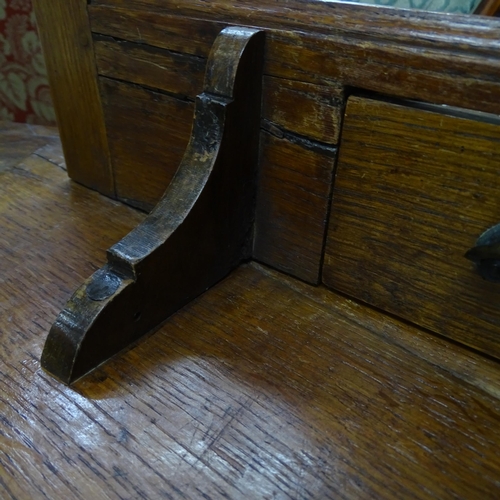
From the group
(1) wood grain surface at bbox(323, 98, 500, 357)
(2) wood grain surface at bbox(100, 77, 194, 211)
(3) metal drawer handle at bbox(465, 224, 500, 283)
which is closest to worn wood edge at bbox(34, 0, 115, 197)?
(2) wood grain surface at bbox(100, 77, 194, 211)

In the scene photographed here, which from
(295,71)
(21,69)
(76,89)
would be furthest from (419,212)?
(21,69)

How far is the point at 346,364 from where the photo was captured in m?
0.56

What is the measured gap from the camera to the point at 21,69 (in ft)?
4.15

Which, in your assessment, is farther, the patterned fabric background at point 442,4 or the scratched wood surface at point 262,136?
the patterned fabric background at point 442,4

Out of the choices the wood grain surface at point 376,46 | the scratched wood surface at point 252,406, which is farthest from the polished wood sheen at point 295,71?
the scratched wood surface at point 252,406

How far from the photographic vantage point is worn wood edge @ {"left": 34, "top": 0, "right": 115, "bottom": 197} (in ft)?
2.55

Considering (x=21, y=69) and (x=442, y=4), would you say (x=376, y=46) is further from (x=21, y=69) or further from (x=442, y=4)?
(x=21, y=69)

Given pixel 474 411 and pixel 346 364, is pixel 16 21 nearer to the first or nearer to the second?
pixel 346 364

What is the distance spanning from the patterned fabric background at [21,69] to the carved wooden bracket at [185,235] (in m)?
0.85

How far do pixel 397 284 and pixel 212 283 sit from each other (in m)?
0.24

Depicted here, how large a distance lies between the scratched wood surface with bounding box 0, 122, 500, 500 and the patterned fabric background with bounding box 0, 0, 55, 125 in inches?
30.5

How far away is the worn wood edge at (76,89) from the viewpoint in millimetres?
776

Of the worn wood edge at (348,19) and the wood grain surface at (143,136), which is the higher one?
the worn wood edge at (348,19)

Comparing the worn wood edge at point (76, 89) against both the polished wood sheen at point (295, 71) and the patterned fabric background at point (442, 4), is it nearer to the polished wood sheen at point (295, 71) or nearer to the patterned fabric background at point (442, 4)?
the polished wood sheen at point (295, 71)
